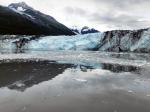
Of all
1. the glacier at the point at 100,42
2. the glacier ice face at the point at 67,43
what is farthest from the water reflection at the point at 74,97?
the glacier ice face at the point at 67,43

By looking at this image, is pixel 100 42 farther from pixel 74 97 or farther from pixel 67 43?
pixel 74 97

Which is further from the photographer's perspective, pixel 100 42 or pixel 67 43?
pixel 67 43

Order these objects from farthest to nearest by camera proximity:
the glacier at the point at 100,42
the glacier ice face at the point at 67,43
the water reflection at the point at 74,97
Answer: the glacier ice face at the point at 67,43, the glacier at the point at 100,42, the water reflection at the point at 74,97

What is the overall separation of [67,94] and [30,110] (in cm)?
166

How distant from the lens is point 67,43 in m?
42.8

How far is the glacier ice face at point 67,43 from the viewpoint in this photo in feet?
134

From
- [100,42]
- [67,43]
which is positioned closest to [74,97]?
[100,42]

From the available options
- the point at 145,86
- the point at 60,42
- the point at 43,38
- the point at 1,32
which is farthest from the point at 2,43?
the point at 145,86

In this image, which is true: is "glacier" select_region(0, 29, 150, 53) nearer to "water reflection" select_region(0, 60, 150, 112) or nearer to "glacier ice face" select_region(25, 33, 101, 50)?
"glacier ice face" select_region(25, 33, 101, 50)

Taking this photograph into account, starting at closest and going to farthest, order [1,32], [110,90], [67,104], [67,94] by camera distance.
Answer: [67,104], [67,94], [110,90], [1,32]

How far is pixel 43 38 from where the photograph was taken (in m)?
45.6

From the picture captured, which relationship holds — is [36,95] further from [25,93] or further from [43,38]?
[43,38]

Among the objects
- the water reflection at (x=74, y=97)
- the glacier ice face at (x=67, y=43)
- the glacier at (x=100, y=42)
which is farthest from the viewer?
the glacier ice face at (x=67, y=43)

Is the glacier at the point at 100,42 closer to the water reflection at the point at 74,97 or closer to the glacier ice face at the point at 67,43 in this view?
the glacier ice face at the point at 67,43
